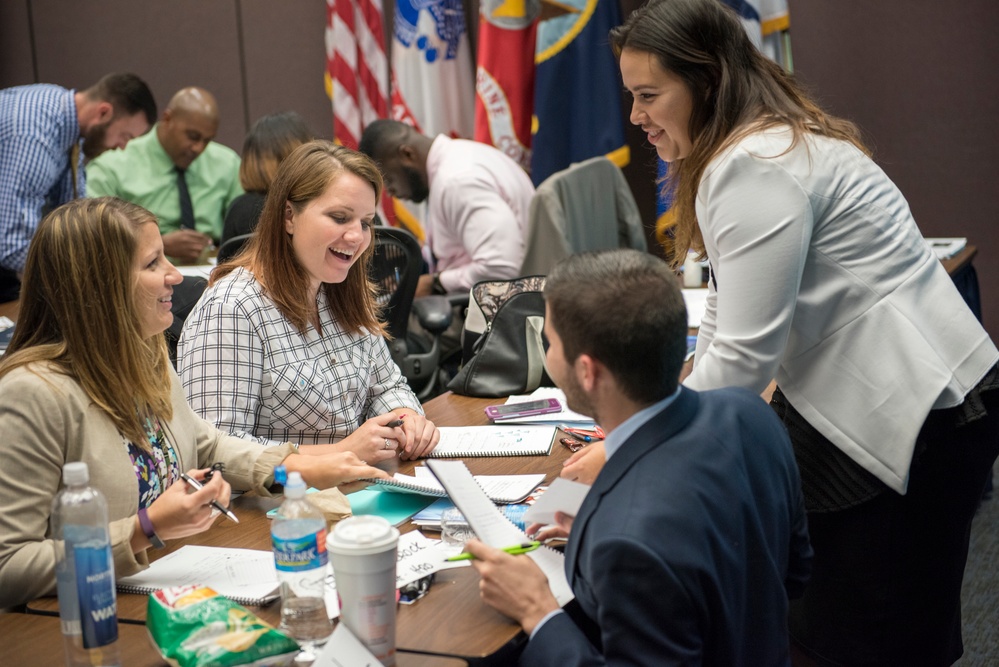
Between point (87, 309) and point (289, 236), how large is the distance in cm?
67

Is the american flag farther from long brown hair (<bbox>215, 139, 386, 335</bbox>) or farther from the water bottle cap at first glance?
the water bottle cap

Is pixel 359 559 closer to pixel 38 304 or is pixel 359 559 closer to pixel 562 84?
pixel 38 304

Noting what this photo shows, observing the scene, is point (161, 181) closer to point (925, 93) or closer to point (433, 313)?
point (433, 313)

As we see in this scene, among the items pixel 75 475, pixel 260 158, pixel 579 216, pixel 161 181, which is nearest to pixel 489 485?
pixel 75 475

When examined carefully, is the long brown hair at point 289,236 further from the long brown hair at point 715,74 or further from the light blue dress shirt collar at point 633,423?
the light blue dress shirt collar at point 633,423

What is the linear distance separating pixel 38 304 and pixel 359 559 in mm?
729

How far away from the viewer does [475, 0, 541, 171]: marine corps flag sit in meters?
4.76

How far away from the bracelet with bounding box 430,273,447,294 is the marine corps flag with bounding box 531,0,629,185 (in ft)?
3.32

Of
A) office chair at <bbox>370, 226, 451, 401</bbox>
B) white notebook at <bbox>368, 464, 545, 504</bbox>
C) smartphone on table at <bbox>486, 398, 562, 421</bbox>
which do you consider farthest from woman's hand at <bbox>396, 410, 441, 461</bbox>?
office chair at <bbox>370, 226, 451, 401</bbox>

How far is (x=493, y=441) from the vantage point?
212cm

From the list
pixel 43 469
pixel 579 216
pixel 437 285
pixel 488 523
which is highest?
pixel 43 469

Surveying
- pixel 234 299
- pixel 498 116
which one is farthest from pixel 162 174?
pixel 234 299

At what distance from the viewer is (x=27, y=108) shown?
4043 mm

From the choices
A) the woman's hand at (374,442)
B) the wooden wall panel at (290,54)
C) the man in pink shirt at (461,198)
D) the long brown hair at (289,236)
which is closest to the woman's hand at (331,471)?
the woman's hand at (374,442)
